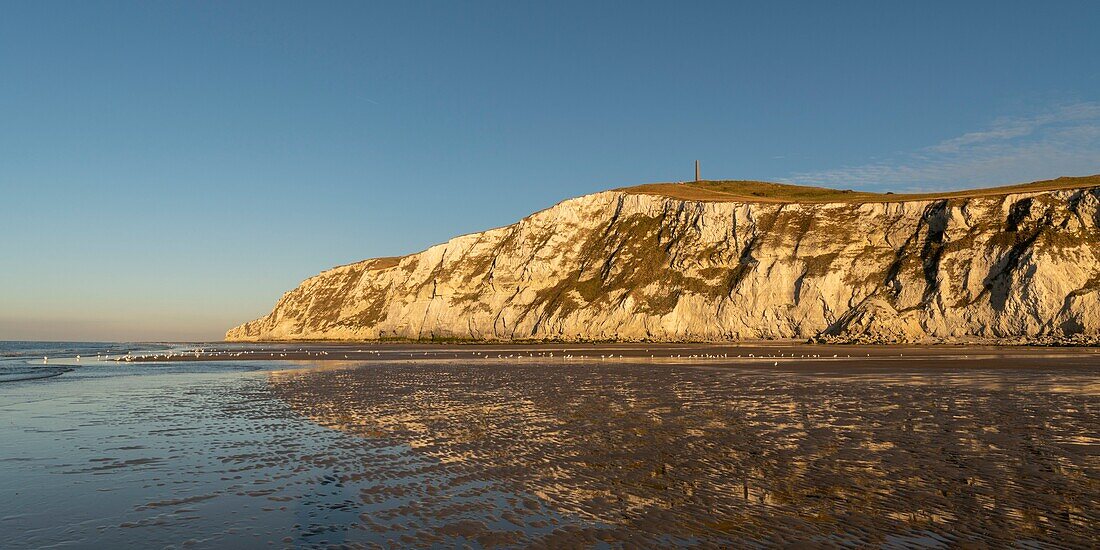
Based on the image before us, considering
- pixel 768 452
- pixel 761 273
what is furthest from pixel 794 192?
pixel 768 452

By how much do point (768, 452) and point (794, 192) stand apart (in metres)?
137

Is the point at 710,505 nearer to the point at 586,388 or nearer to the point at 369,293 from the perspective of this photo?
the point at 586,388

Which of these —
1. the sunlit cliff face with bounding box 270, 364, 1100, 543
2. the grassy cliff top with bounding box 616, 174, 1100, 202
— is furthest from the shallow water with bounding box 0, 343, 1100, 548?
the grassy cliff top with bounding box 616, 174, 1100, 202

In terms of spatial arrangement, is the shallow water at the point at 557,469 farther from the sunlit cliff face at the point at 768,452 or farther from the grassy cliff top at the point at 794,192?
the grassy cliff top at the point at 794,192

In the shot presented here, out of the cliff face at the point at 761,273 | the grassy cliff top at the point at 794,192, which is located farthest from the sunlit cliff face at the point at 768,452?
the grassy cliff top at the point at 794,192

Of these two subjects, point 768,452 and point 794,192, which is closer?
point 768,452

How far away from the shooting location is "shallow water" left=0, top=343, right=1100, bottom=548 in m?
8.17

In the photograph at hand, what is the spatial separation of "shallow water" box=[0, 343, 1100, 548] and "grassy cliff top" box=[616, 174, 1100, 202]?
70.0 meters

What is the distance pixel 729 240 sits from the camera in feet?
293

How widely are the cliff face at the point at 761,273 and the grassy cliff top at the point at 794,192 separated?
579 centimetres

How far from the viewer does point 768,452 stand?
13.1 metres

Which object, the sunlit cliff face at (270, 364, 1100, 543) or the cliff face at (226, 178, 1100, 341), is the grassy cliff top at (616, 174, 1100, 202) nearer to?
the cliff face at (226, 178, 1100, 341)

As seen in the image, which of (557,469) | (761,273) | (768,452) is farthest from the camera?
(761,273)

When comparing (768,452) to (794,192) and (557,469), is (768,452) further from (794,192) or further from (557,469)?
(794,192)
